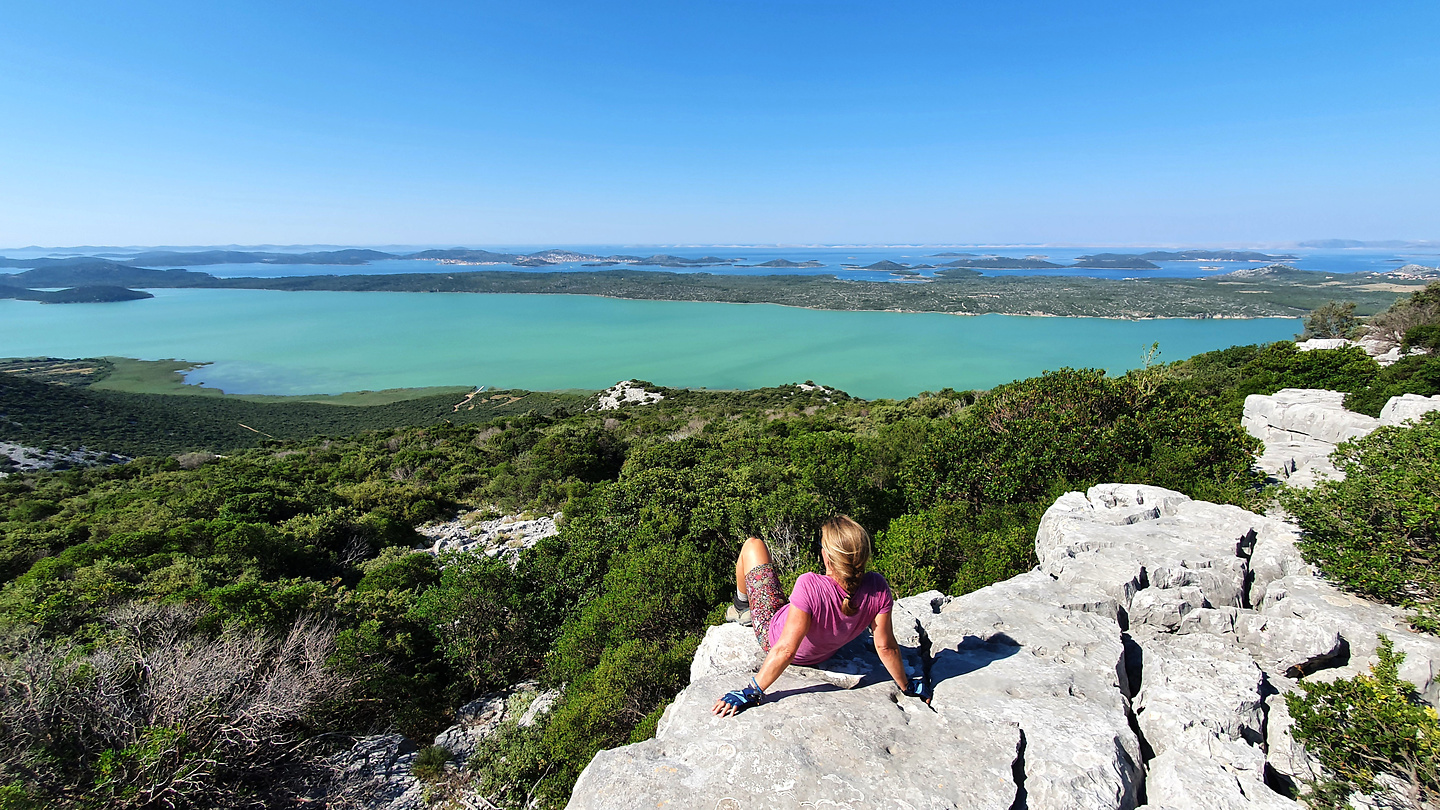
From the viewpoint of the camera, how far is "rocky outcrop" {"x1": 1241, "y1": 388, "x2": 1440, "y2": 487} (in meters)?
7.71

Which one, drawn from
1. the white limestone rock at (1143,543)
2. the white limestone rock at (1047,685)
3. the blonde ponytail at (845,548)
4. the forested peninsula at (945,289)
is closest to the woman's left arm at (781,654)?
the blonde ponytail at (845,548)

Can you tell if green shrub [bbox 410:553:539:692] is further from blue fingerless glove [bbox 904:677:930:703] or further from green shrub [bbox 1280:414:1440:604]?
green shrub [bbox 1280:414:1440:604]

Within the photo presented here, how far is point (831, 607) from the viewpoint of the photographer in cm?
334

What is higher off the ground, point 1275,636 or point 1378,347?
point 1378,347

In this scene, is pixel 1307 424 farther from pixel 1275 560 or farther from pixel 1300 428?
pixel 1275 560

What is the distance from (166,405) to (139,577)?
61.0m

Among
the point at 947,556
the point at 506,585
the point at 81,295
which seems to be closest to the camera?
the point at 947,556

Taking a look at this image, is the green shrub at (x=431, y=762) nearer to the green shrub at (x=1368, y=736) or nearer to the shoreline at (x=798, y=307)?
the green shrub at (x=1368, y=736)

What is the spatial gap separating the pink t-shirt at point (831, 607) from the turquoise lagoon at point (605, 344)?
49.8 meters

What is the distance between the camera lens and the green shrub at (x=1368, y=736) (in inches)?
101

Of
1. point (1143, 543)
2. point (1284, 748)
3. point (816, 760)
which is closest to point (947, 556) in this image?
point (1143, 543)

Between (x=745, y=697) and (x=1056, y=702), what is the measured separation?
185 centimetres

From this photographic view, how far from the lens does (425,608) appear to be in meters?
7.03

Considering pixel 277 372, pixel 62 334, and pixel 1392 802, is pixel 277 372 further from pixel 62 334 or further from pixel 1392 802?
pixel 1392 802
